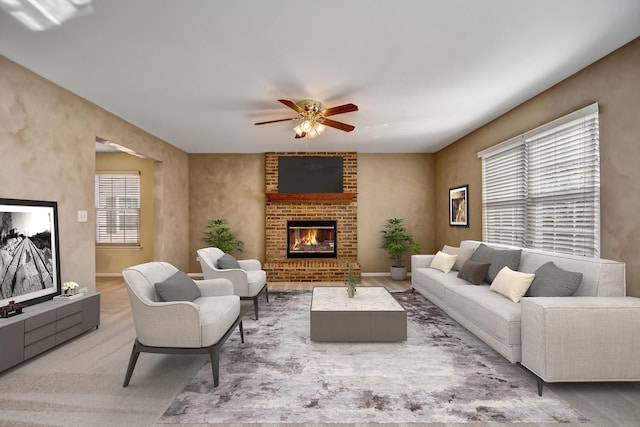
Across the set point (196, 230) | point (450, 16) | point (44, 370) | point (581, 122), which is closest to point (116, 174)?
point (196, 230)

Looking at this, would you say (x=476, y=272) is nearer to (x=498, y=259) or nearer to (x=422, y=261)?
(x=498, y=259)

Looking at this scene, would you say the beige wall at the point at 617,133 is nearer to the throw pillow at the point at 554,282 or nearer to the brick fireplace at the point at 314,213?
the throw pillow at the point at 554,282

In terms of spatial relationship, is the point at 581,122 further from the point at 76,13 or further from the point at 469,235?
the point at 76,13

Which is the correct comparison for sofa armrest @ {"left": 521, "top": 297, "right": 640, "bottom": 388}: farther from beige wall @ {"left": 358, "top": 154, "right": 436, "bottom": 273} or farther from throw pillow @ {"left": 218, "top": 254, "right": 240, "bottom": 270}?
beige wall @ {"left": 358, "top": 154, "right": 436, "bottom": 273}

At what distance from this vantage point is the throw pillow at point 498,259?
3711mm

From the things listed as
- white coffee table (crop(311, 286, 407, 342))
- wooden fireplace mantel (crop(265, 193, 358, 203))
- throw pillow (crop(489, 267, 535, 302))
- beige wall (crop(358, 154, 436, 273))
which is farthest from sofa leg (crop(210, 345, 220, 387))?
beige wall (crop(358, 154, 436, 273))

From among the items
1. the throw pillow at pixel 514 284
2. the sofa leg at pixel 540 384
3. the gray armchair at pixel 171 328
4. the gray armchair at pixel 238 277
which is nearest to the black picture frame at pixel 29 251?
the gray armchair at pixel 171 328

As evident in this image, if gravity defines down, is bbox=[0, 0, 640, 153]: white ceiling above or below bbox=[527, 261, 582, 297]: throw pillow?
above

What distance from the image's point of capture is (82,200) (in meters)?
3.92

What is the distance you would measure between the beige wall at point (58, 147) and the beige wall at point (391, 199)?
14.9ft

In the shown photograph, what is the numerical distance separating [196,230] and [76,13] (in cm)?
521

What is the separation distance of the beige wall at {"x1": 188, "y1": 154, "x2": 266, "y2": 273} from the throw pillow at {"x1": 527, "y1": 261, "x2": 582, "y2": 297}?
523 cm

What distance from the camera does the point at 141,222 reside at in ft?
22.8

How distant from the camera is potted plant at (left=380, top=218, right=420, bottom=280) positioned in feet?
22.0
